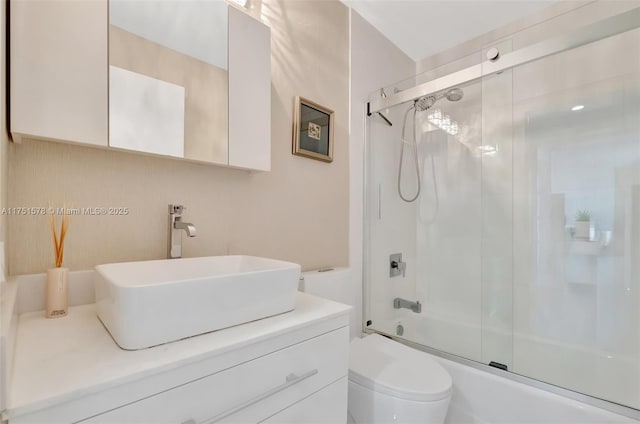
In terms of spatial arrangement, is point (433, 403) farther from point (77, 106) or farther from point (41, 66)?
point (41, 66)

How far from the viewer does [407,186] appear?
82.0 inches

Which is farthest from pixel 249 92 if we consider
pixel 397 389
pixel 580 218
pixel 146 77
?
pixel 580 218

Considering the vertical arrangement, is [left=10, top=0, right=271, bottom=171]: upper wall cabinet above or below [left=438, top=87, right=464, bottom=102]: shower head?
below

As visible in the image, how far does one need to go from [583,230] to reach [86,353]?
7.15 feet

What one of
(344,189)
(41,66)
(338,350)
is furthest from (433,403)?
(41,66)

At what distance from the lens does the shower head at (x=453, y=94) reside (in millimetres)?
1766

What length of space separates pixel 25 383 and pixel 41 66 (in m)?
0.76

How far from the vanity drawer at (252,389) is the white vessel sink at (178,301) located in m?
0.11

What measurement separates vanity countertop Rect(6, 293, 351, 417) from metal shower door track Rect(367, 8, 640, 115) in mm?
1516

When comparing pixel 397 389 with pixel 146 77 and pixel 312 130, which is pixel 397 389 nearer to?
pixel 312 130

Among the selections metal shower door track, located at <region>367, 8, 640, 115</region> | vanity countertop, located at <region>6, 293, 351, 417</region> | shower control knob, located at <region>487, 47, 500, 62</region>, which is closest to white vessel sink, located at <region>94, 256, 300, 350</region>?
vanity countertop, located at <region>6, 293, 351, 417</region>

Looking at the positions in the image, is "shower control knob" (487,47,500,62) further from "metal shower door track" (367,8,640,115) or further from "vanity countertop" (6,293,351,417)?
"vanity countertop" (6,293,351,417)

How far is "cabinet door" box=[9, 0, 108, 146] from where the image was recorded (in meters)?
0.75

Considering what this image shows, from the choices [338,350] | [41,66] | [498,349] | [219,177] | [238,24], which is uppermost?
[238,24]
